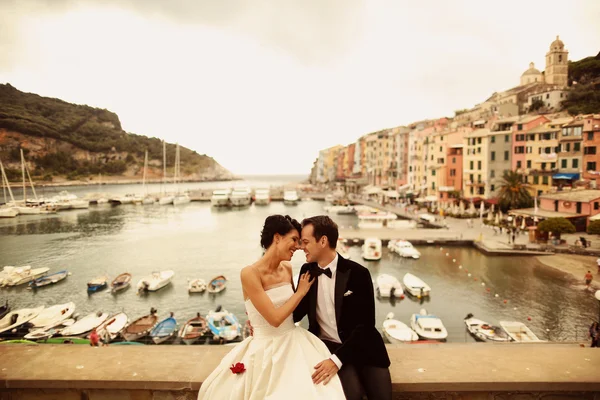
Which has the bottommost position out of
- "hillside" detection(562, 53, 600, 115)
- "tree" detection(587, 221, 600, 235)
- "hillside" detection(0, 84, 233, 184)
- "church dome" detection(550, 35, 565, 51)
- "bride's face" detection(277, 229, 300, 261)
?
A: "tree" detection(587, 221, 600, 235)

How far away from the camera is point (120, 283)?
23.4 m

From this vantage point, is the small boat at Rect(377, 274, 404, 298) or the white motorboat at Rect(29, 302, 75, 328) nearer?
the white motorboat at Rect(29, 302, 75, 328)

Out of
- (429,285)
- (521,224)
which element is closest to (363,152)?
(521,224)

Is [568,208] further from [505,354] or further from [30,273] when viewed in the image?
[30,273]

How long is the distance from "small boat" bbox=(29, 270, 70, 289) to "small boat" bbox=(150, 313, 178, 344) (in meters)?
9.99

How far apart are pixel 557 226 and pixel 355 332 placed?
3205 centimetres

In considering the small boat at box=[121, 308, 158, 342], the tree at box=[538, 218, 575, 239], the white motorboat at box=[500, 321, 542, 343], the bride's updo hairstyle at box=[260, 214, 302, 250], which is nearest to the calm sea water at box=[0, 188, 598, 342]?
the white motorboat at box=[500, 321, 542, 343]

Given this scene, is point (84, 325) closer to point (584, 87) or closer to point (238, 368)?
point (238, 368)

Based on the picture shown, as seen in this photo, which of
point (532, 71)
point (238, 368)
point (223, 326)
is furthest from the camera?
point (532, 71)

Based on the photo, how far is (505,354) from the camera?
3117 millimetres

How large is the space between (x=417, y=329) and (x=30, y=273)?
63.5 feet

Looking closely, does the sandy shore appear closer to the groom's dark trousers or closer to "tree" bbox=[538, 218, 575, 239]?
"tree" bbox=[538, 218, 575, 239]

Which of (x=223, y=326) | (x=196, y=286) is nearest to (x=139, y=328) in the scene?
(x=223, y=326)

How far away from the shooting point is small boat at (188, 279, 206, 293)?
22844mm
